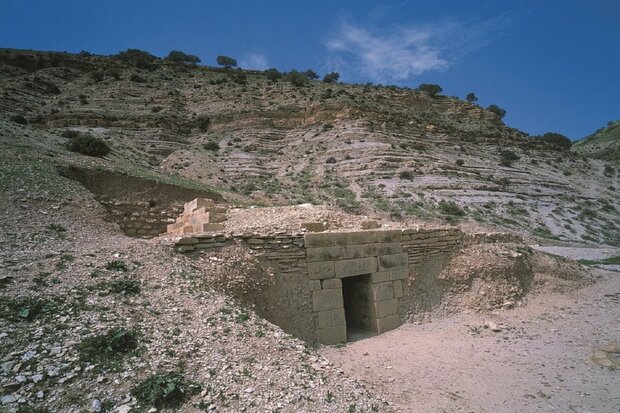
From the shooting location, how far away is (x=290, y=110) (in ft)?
136

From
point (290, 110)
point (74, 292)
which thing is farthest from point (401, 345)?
point (290, 110)

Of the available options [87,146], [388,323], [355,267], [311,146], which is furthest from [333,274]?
[311,146]

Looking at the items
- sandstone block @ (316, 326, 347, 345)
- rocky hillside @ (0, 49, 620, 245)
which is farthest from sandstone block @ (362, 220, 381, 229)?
rocky hillside @ (0, 49, 620, 245)

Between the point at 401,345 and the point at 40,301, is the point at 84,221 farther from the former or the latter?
the point at 401,345

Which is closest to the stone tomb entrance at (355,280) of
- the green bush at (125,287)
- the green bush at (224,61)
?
the green bush at (125,287)

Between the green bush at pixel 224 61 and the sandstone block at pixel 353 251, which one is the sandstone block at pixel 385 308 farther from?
the green bush at pixel 224 61

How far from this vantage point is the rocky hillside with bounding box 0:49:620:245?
27.3m

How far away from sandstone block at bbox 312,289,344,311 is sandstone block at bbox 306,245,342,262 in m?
0.82

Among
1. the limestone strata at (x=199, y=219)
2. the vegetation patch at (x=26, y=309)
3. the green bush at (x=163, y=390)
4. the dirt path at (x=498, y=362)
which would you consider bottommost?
the dirt path at (x=498, y=362)

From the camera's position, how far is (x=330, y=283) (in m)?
9.21

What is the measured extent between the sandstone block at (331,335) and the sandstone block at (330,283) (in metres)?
0.99

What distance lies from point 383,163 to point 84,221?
25710 mm

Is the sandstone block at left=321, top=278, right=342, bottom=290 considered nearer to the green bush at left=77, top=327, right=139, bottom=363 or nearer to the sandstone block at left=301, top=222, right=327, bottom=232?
the sandstone block at left=301, top=222, right=327, bottom=232

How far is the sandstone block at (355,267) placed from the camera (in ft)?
30.9
